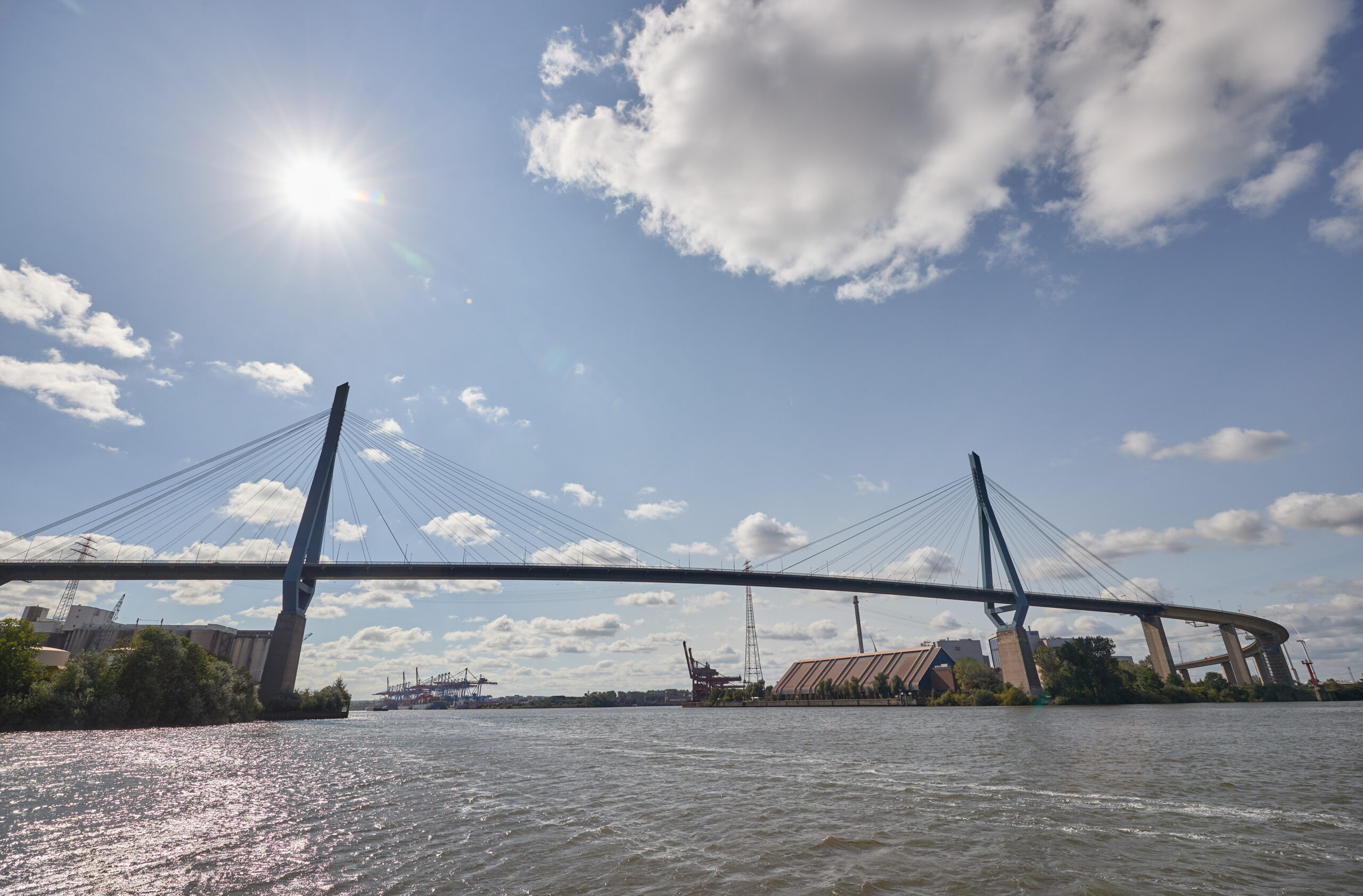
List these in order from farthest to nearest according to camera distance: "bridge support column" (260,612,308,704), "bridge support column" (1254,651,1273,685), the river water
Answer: "bridge support column" (1254,651,1273,685)
"bridge support column" (260,612,308,704)
the river water

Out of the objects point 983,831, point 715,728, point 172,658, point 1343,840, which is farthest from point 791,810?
point 172,658

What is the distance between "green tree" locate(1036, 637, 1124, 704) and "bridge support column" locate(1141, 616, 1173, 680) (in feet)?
71.8

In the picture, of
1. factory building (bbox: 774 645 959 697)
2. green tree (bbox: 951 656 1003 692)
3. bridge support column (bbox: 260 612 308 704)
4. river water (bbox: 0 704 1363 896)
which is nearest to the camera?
river water (bbox: 0 704 1363 896)

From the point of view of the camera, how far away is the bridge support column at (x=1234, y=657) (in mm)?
87125

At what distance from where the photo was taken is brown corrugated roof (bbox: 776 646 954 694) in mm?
102188

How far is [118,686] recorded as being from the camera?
38250 mm

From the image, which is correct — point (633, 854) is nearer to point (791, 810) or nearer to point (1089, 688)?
point (791, 810)

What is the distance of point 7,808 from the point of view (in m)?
12.7

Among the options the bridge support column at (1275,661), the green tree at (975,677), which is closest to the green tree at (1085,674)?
the green tree at (975,677)

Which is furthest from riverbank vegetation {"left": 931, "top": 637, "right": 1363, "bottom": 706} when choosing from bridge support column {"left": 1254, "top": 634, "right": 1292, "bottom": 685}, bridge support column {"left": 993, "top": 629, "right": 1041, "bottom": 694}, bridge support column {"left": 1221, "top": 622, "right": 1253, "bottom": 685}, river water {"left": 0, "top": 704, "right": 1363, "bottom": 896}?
river water {"left": 0, "top": 704, "right": 1363, "bottom": 896}

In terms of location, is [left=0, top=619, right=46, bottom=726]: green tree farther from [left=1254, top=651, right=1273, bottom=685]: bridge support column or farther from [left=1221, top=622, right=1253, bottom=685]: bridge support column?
[left=1254, top=651, right=1273, bottom=685]: bridge support column

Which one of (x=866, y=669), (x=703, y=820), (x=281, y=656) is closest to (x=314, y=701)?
(x=281, y=656)

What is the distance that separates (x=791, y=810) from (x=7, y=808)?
16.9 m

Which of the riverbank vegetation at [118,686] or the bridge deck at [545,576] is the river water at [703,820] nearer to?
the riverbank vegetation at [118,686]
